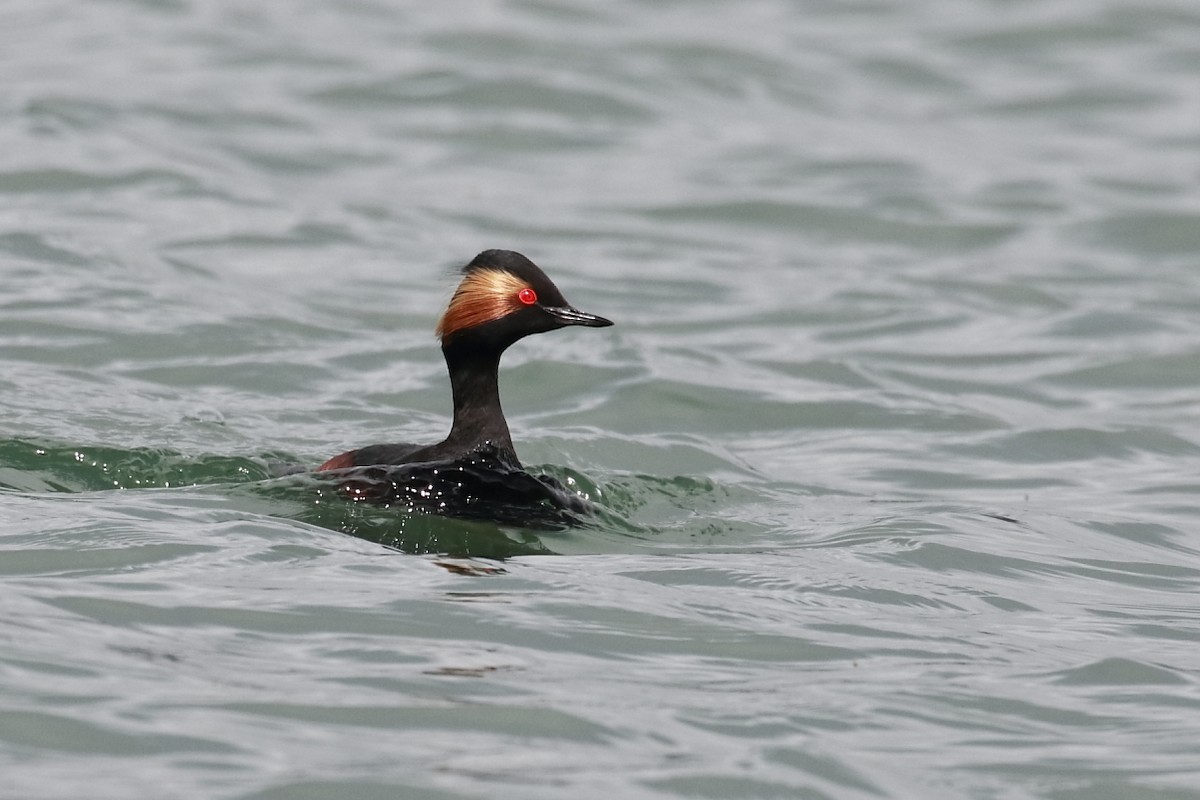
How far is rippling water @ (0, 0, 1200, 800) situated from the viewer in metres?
6.17

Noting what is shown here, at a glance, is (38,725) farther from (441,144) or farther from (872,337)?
(441,144)

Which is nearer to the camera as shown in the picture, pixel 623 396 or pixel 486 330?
pixel 486 330

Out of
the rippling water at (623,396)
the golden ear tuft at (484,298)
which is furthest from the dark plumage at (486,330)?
the rippling water at (623,396)

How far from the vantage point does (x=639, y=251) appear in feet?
56.6

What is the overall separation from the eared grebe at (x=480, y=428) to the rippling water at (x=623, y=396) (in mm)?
219

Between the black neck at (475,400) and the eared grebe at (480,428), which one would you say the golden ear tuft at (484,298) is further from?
the black neck at (475,400)

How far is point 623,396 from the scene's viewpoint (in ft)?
41.3

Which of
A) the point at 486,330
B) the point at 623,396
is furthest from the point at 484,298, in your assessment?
the point at 623,396

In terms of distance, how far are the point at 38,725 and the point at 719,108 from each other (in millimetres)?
17260

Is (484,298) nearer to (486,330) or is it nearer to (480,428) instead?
(486,330)

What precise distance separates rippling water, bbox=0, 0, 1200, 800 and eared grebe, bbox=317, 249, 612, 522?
22 centimetres

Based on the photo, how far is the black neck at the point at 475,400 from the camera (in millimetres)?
8727

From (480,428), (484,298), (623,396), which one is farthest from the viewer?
(623,396)

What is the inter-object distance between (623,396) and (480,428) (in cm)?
392
